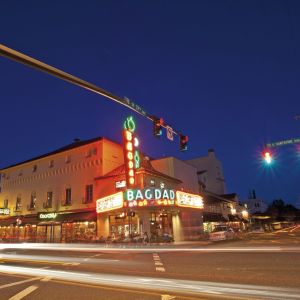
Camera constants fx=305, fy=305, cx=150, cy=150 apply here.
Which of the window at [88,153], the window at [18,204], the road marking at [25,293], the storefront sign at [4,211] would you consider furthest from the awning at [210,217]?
the road marking at [25,293]

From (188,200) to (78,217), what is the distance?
39.6ft

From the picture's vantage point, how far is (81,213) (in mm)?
33875

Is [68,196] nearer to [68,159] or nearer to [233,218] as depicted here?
[68,159]

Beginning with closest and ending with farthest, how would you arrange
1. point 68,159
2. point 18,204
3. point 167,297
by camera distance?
point 167,297, point 68,159, point 18,204

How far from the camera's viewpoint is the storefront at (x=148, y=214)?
27.0 metres

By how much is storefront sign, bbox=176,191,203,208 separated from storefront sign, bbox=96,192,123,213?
5536 millimetres

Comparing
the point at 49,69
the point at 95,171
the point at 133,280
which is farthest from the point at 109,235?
the point at 49,69

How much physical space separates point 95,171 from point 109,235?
761 cm

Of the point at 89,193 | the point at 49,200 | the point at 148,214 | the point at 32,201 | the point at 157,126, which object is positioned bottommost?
the point at 148,214

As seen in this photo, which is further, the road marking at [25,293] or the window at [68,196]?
the window at [68,196]

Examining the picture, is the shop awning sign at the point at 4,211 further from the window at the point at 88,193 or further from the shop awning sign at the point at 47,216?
the window at the point at 88,193

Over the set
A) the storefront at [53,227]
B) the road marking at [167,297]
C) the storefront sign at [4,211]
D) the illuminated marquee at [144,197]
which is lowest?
the road marking at [167,297]

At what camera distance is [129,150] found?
26375 mm

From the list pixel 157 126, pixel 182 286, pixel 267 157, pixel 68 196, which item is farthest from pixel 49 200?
pixel 182 286
